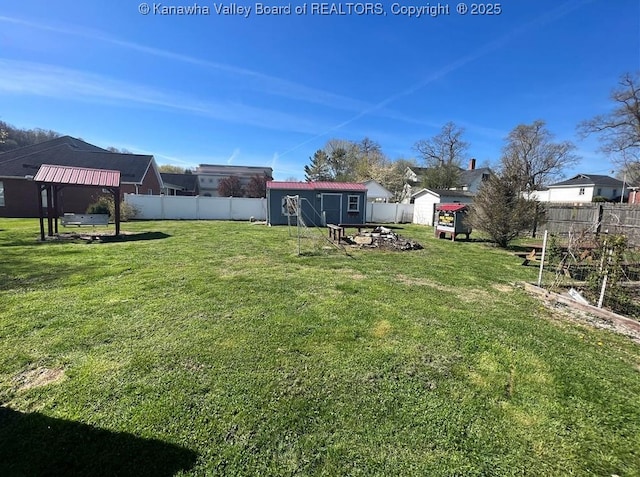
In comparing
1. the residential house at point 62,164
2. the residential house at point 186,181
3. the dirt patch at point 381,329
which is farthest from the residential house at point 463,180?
the dirt patch at point 381,329

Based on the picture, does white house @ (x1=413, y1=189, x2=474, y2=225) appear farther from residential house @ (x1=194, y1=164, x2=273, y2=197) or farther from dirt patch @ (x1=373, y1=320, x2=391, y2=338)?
residential house @ (x1=194, y1=164, x2=273, y2=197)

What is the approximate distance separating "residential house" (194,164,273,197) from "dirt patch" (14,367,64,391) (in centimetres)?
4139

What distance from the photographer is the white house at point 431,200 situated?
68.5 feet

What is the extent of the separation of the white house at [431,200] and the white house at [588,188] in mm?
19957

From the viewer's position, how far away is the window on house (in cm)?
1928

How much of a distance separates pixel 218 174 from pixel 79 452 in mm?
51494

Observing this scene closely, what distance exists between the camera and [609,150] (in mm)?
24812

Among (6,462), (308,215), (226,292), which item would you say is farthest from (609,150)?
(6,462)

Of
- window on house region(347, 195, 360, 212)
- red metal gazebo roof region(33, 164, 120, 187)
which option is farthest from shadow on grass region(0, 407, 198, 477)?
window on house region(347, 195, 360, 212)

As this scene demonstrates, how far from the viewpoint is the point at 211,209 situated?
2070 centimetres

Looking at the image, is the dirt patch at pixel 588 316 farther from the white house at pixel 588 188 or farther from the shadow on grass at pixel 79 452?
the white house at pixel 588 188

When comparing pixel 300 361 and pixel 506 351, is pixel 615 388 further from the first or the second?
pixel 300 361

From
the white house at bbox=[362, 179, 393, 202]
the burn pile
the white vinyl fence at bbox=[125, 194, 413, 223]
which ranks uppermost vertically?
the white house at bbox=[362, 179, 393, 202]

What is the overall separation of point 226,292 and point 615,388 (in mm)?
4884
